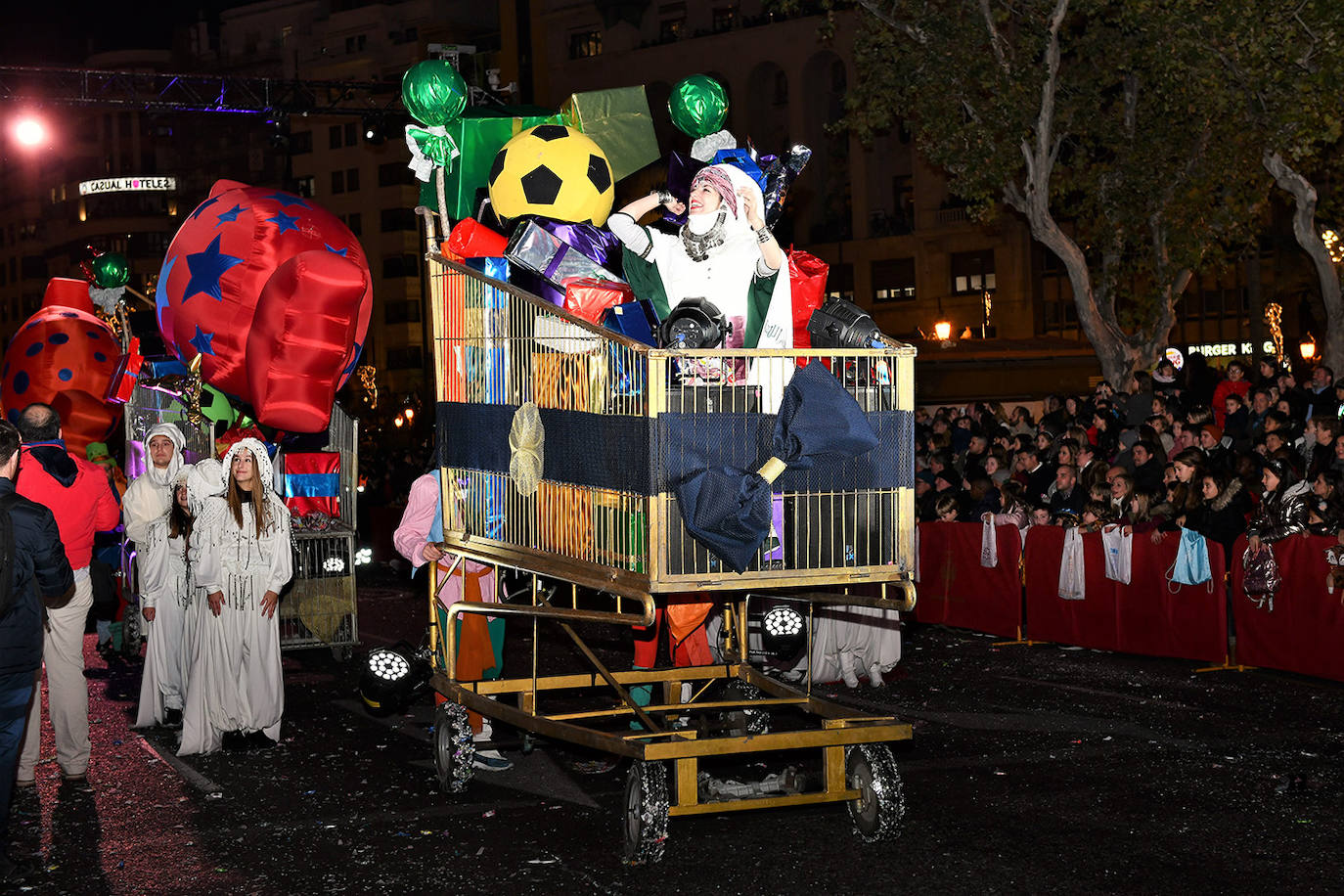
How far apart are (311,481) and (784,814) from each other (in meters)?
6.46

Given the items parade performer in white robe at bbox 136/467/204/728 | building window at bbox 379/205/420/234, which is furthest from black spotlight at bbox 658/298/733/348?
building window at bbox 379/205/420/234

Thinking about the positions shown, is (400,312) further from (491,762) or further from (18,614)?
(18,614)

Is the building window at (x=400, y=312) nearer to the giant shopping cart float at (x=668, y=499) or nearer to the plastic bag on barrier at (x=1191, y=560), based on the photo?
the plastic bag on barrier at (x=1191, y=560)

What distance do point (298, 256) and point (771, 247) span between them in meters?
4.51

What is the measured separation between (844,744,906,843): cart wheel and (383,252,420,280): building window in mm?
70941

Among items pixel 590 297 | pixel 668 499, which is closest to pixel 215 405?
pixel 590 297

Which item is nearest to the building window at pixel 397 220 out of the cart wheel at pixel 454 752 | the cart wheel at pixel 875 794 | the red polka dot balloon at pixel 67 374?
the red polka dot balloon at pixel 67 374

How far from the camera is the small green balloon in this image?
51.3 feet

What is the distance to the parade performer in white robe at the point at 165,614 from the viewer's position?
395 inches

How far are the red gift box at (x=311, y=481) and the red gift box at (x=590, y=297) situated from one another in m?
6.07

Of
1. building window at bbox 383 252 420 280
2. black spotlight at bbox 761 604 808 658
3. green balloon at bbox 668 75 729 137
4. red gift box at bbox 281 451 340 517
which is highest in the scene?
building window at bbox 383 252 420 280

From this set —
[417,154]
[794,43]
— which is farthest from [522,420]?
[794,43]

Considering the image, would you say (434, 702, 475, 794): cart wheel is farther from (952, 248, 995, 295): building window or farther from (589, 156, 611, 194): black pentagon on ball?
(952, 248, 995, 295): building window

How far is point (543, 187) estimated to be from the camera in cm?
770
